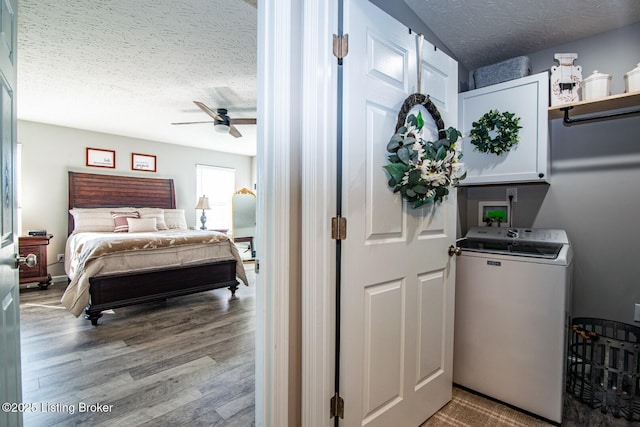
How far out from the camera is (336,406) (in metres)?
1.26

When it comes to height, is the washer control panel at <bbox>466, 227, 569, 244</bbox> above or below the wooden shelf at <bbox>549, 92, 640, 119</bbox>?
below

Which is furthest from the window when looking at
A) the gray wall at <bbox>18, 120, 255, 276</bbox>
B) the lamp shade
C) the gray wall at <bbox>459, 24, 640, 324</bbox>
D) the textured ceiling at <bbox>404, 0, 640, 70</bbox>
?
the gray wall at <bbox>459, 24, 640, 324</bbox>

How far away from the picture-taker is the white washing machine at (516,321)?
1587 mm

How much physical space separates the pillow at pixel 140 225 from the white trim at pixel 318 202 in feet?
14.2

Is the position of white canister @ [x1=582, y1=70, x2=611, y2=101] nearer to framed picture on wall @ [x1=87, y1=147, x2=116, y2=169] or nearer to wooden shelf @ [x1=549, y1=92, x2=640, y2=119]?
wooden shelf @ [x1=549, y1=92, x2=640, y2=119]

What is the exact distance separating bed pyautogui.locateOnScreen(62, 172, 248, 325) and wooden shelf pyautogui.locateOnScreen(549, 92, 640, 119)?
357cm

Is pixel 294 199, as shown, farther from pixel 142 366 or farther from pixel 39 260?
pixel 39 260

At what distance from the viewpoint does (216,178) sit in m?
6.50

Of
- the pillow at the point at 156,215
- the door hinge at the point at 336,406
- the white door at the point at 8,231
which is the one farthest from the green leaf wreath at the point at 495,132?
the pillow at the point at 156,215

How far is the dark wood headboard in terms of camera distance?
464cm

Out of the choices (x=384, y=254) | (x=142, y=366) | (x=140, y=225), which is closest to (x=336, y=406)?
(x=384, y=254)

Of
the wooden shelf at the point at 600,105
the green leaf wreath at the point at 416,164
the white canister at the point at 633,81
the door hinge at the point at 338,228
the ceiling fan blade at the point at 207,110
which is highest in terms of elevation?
the ceiling fan blade at the point at 207,110

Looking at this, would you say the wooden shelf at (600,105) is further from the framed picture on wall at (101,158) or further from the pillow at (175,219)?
the framed picture on wall at (101,158)

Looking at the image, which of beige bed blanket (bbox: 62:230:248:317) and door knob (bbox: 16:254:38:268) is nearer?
door knob (bbox: 16:254:38:268)
